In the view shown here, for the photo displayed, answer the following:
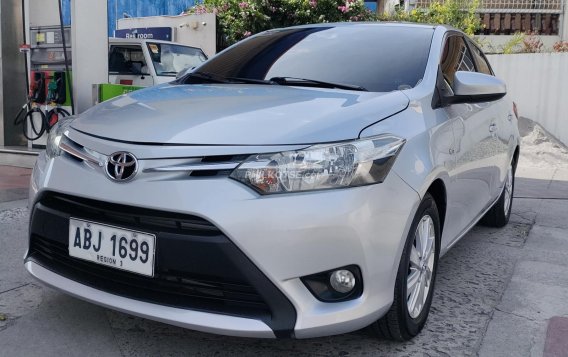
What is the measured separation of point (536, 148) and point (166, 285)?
28.4ft

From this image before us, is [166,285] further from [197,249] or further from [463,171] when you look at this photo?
[463,171]

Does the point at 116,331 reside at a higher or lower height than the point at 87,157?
lower

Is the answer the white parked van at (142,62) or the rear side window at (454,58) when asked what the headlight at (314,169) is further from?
the white parked van at (142,62)

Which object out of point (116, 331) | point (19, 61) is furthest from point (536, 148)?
point (116, 331)

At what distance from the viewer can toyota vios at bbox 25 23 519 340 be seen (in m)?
2.15

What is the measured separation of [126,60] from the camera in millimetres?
10344

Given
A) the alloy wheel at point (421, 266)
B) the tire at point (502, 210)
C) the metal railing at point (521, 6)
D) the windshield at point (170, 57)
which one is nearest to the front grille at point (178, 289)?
the alloy wheel at point (421, 266)

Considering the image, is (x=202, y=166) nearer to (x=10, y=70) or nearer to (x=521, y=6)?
(x=10, y=70)

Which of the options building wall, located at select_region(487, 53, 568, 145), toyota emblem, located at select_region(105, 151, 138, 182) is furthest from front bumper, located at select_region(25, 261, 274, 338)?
building wall, located at select_region(487, 53, 568, 145)

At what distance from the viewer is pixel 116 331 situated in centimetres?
276

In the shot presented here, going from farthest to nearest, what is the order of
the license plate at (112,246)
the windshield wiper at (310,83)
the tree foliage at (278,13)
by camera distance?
the tree foliage at (278,13), the windshield wiper at (310,83), the license plate at (112,246)

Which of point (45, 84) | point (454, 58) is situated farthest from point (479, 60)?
point (45, 84)

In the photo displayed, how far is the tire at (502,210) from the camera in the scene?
492 centimetres

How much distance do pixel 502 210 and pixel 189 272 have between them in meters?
3.56
